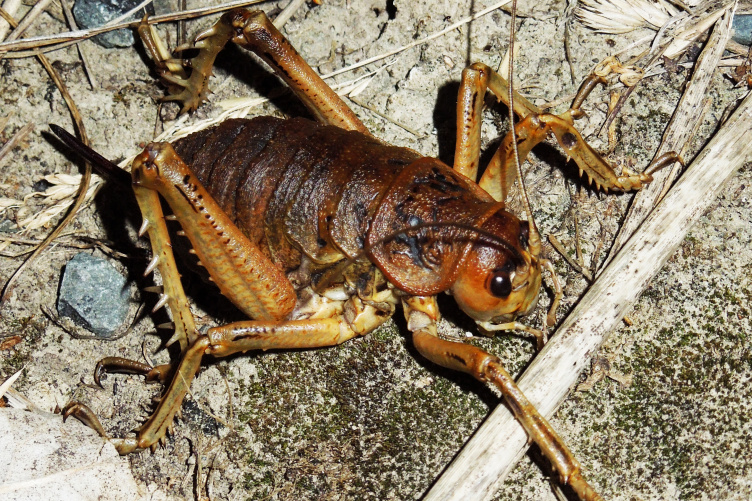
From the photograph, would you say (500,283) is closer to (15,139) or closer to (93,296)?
(93,296)

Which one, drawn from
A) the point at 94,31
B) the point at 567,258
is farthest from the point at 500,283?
the point at 94,31

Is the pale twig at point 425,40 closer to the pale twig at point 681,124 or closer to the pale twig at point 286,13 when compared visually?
the pale twig at point 286,13

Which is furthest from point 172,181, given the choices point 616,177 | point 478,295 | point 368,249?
point 616,177

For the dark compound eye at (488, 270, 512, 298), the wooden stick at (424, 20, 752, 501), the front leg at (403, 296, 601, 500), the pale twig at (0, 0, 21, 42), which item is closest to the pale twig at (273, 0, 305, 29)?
the pale twig at (0, 0, 21, 42)

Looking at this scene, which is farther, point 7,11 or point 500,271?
point 7,11

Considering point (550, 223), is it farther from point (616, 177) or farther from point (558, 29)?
point (558, 29)

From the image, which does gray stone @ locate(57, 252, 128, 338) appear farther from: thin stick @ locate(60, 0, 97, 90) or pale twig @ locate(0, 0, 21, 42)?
pale twig @ locate(0, 0, 21, 42)

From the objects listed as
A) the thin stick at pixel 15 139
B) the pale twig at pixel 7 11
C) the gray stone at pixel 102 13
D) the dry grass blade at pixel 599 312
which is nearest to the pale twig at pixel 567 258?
the dry grass blade at pixel 599 312
